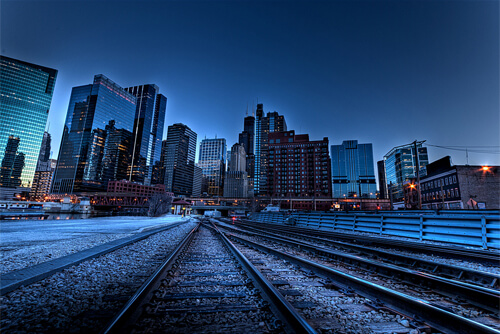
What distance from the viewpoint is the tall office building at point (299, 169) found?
15750 centimetres

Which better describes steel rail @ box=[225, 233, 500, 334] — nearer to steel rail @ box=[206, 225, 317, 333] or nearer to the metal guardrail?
steel rail @ box=[206, 225, 317, 333]

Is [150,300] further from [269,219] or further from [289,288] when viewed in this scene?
[269,219]

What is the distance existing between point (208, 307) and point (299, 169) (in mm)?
164699

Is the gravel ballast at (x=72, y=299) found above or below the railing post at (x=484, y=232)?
below

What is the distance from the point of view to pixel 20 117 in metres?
144

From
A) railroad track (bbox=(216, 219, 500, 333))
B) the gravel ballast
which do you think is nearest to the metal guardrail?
railroad track (bbox=(216, 219, 500, 333))

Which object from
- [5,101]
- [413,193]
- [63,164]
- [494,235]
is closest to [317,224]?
[494,235]

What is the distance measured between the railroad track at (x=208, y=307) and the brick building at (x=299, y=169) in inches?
6028

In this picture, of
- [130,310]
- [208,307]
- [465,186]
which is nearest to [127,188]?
[465,186]

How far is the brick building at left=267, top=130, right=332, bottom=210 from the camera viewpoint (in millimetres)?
157375

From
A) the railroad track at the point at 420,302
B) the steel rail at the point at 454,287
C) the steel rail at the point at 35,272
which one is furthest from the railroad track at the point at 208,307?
the steel rail at the point at 454,287

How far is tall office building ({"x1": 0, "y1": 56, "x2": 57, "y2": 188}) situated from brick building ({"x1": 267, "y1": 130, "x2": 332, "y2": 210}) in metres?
165

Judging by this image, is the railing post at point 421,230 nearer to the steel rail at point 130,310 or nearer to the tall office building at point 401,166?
the steel rail at point 130,310

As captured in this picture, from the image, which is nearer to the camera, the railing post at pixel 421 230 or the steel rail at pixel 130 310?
the steel rail at pixel 130 310
